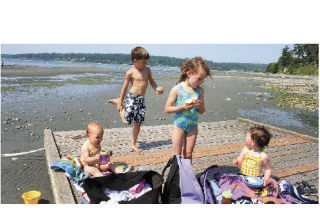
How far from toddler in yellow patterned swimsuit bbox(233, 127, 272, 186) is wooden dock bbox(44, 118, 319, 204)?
799 millimetres

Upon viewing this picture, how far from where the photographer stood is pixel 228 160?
5383 mm

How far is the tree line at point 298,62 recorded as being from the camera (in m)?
48.8

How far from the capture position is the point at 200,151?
5754 millimetres

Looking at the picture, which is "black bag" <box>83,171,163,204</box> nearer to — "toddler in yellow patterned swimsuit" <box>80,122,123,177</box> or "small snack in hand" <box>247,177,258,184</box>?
"toddler in yellow patterned swimsuit" <box>80,122,123,177</box>

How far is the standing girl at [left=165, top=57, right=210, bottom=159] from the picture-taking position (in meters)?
3.90

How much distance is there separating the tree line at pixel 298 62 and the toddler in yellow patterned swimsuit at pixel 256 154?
47946 millimetres

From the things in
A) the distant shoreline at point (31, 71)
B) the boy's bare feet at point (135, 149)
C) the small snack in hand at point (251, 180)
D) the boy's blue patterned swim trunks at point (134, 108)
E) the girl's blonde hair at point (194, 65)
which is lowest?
the small snack in hand at point (251, 180)

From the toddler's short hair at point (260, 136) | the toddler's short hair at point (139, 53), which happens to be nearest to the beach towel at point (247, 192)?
the toddler's short hair at point (260, 136)

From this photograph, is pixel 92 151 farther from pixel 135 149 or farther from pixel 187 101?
pixel 187 101

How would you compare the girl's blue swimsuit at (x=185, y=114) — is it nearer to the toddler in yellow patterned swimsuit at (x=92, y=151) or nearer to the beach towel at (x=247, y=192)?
the beach towel at (x=247, y=192)

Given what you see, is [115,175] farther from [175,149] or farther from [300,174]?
[300,174]

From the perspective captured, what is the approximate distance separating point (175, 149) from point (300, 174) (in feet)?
8.17

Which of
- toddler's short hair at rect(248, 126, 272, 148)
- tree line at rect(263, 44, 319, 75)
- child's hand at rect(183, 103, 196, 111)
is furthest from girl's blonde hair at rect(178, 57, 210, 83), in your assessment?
tree line at rect(263, 44, 319, 75)

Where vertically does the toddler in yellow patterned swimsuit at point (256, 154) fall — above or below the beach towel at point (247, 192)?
above
